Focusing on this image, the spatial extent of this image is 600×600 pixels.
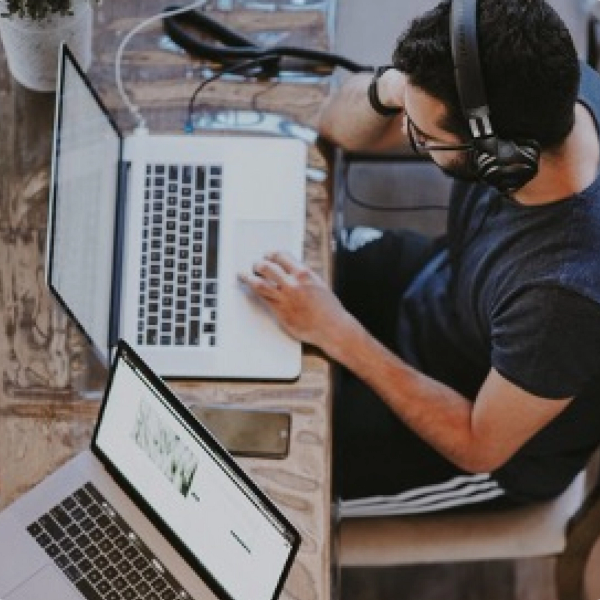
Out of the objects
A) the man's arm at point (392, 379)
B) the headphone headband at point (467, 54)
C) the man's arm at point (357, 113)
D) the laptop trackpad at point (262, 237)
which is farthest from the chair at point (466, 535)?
the headphone headband at point (467, 54)

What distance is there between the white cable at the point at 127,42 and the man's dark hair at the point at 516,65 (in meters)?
0.46

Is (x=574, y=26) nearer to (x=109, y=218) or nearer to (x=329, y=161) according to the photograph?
(x=329, y=161)

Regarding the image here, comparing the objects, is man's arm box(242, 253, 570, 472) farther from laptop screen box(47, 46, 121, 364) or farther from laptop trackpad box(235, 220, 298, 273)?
laptop screen box(47, 46, 121, 364)

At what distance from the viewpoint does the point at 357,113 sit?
1658 mm

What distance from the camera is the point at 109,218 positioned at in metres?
1.60

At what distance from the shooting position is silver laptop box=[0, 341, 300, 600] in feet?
4.46

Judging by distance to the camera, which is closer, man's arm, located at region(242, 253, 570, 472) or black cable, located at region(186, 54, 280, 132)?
man's arm, located at region(242, 253, 570, 472)

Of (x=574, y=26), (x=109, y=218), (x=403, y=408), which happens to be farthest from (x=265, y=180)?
(x=574, y=26)

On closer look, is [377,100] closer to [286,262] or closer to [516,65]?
[286,262]

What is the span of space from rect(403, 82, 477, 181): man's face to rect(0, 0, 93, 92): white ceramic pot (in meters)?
0.42

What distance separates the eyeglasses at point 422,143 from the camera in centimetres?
141

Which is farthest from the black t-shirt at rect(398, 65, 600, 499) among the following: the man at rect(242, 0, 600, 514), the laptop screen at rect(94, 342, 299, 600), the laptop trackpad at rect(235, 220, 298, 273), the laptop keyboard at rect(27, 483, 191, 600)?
the laptop keyboard at rect(27, 483, 191, 600)

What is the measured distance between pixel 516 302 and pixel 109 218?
19.3 inches

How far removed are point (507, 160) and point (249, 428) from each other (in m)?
0.43
